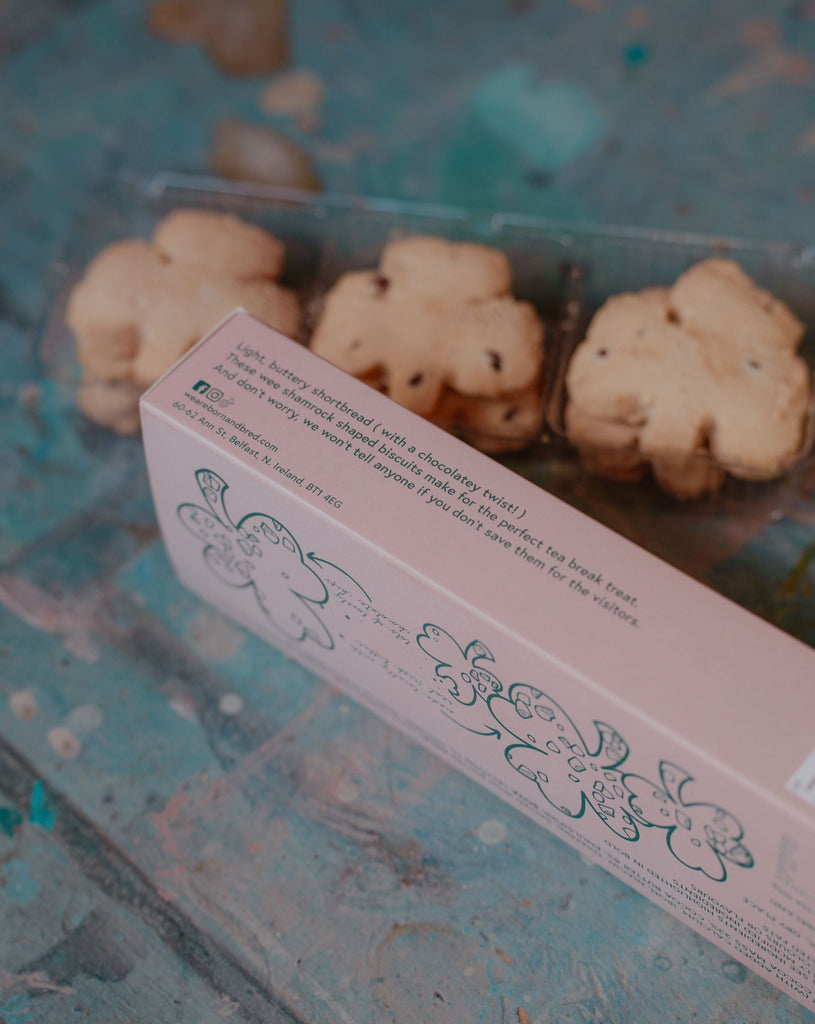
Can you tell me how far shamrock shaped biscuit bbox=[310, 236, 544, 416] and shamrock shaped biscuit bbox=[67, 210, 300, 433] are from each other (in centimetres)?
7

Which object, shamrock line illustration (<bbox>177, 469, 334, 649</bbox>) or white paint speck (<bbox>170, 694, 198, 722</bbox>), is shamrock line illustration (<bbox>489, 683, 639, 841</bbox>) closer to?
shamrock line illustration (<bbox>177, 469, 334, 649</bbox>)

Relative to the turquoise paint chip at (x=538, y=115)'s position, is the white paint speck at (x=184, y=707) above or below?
below

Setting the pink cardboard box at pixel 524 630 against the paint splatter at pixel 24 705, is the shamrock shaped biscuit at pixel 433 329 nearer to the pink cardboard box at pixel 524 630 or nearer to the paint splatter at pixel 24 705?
the pink cardboard box at pixel 524 630

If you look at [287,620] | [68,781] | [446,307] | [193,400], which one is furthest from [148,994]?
[446,307]

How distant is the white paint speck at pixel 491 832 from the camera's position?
746mm

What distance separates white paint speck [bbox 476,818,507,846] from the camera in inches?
29.4

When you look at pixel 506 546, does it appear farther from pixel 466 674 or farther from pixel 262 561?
pixel 262 561

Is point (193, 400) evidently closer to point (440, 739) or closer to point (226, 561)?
point (226, 561)

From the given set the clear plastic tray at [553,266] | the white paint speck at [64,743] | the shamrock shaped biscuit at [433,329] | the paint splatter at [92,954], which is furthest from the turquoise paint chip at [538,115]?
the paint splatter at [92,954]

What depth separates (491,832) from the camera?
0.75 meters

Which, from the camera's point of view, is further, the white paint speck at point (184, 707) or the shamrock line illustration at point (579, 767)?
the white paint speck at point (184, 707)

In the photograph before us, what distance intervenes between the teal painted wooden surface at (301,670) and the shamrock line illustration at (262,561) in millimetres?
97

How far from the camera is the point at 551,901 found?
2.37ft

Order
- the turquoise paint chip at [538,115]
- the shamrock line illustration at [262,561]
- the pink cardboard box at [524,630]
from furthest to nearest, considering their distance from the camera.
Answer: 1. the turquoise paint chip at [538,115]
2. the shamrock line illustration at [262,561]
3. the pink cardboard box at [524,630]
